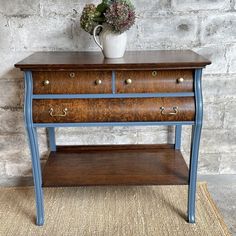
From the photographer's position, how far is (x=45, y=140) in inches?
90.8

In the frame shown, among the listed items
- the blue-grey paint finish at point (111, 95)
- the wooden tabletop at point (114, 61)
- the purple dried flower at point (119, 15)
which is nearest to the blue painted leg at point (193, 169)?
the blue-grey paint finish at point (111, 95)

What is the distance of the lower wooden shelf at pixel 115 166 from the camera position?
1.89 meters

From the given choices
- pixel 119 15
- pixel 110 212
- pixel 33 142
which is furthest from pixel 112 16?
pixel 110 212

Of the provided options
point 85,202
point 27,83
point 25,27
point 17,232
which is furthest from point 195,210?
point 25,27

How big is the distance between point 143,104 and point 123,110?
115mm

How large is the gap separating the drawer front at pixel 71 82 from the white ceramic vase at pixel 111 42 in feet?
0.59

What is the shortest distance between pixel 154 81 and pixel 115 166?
69cm

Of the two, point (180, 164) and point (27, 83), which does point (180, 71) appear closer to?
point (180, 164)

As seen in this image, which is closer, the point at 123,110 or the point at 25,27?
the point at 123,110

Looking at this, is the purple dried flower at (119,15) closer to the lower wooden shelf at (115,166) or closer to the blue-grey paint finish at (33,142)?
the blue-grey paint finish at (33,142)

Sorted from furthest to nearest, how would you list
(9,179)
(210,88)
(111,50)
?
(9,179), (210,88), (111,50)

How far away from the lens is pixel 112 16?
1639 millimetres

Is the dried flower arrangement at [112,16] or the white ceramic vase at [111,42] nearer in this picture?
the dried flower arrangement at [112,16]

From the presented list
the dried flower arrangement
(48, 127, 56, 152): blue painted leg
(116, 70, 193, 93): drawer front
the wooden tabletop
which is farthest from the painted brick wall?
(116, 70, 193, 93): drawer front
